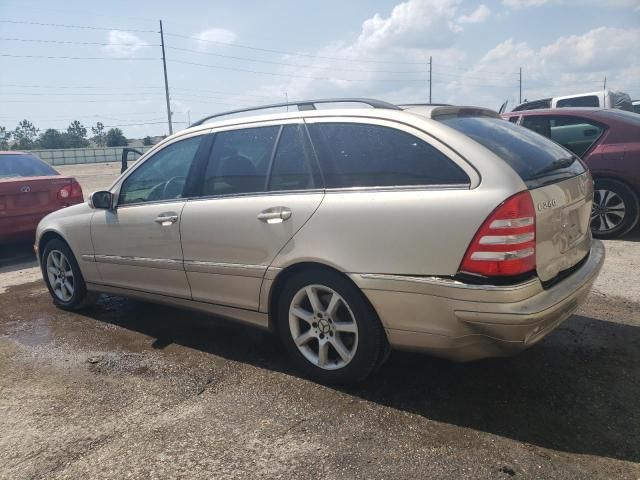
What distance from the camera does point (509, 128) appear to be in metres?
3.39

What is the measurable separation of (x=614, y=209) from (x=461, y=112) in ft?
14.0

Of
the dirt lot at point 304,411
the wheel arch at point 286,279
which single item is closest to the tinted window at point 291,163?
the wheel arch at point 286,279

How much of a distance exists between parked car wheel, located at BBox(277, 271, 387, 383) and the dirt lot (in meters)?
0.15

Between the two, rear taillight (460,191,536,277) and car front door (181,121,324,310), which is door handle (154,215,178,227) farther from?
rear taillight (460,191,536,277)

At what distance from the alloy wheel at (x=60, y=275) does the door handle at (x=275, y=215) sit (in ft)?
8.46

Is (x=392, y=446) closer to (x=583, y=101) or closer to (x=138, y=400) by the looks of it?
(x=138, y=400)

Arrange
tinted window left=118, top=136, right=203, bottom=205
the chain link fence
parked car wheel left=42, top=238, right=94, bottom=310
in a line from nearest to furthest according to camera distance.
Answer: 1. tinted window left=118, top=136, right=203, bottom=205
2. parked car wheel left=42, top=238, right=94, bottom=310
3. the chain link fence

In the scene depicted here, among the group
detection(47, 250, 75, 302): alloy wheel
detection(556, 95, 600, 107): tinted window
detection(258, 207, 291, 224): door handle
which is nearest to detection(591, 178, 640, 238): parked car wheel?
detection(258, 207, 291, 224): door handle

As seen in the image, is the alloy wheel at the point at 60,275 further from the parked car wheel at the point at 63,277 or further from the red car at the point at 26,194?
the red car at the point at 26,194

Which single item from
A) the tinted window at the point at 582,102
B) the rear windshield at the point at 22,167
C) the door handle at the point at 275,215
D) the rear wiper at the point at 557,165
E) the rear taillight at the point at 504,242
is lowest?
the rear taillight at the point at 504,242

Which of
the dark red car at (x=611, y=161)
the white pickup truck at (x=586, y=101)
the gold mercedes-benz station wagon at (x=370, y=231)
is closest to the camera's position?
the gold mercedes-benz station wagon at (x=370, y=231)

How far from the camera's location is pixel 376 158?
3002 millimetres

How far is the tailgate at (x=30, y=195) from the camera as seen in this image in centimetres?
708

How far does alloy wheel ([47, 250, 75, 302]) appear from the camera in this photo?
505cm
